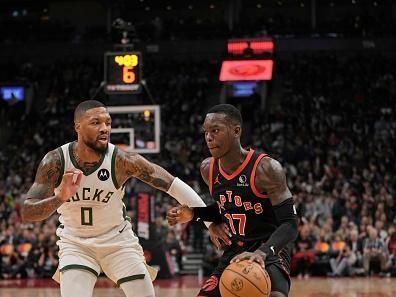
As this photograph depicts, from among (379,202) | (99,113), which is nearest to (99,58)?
(379,202)

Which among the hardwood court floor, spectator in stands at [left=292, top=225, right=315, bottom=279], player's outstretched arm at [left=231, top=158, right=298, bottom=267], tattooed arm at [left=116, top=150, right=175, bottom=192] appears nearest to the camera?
player's outstretched arm at [left=231, top=158, right=298, bottom=267]

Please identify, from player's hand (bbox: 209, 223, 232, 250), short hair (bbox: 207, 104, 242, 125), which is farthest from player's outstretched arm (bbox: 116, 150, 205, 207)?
short hair (bbox: 207, 104, 242, 125)

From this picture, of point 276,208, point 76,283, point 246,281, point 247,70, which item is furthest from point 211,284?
point 247,70

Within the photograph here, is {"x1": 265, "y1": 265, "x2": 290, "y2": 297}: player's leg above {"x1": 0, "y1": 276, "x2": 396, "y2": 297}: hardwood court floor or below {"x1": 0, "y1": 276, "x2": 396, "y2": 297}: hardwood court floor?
above

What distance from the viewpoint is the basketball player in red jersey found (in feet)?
17.4

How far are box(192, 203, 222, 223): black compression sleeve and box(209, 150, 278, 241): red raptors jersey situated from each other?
26 cm

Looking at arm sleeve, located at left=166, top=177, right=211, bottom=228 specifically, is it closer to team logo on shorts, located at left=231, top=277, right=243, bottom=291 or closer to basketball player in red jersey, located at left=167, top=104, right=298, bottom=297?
basketball player in red jersey, located at left=167, top=104, right=298, bottom=297

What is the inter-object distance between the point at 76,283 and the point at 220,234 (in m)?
1.16

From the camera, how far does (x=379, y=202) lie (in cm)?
1808

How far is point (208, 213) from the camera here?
589 centimetres

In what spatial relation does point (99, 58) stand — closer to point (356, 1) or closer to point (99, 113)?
point (356, 1)

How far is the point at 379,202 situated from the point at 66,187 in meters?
14.0

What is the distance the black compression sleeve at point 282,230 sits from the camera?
5.14m

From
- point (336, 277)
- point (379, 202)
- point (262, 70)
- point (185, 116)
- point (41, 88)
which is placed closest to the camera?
point (336, 277)
